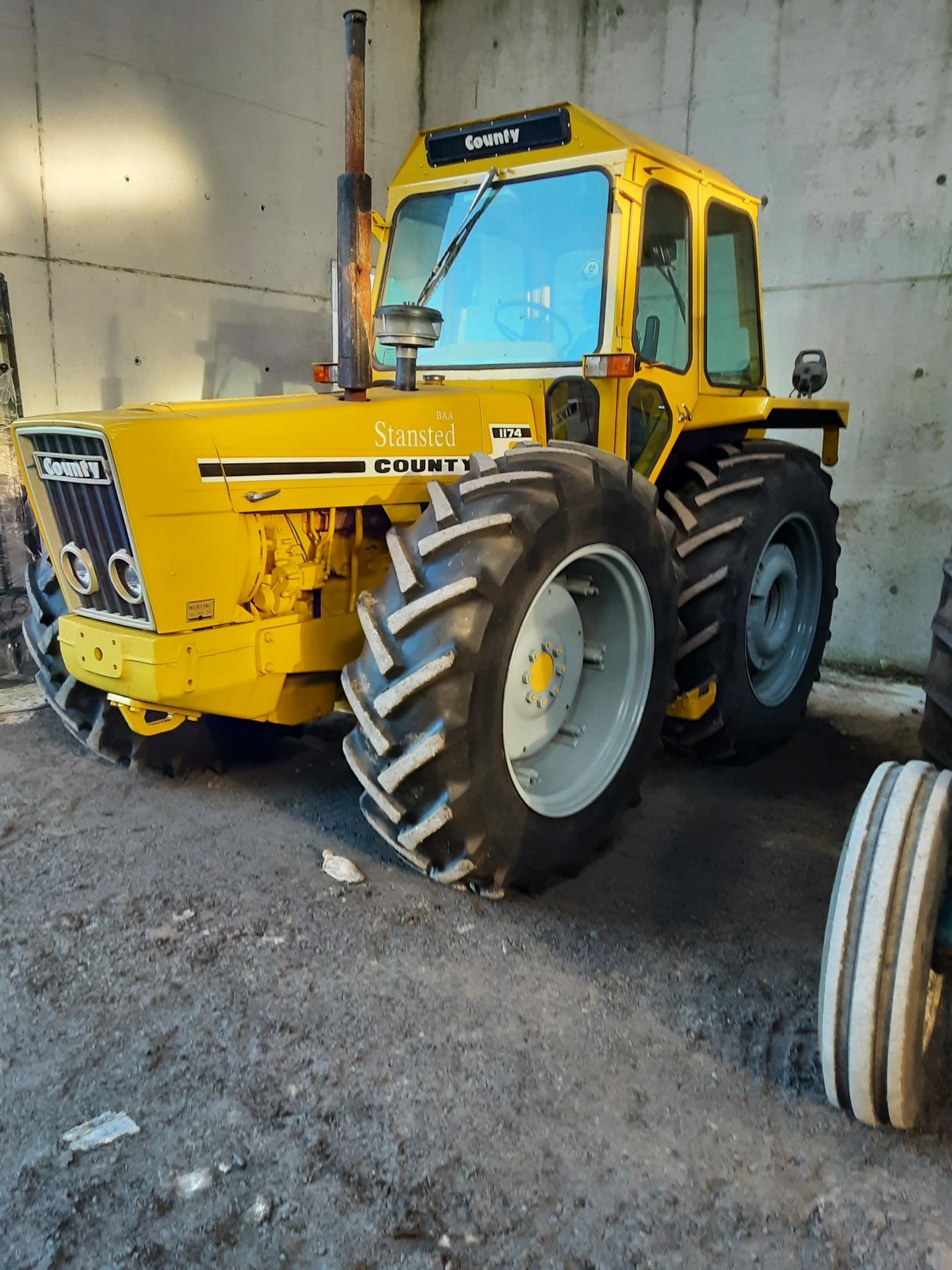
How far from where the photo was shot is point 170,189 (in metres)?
5.06

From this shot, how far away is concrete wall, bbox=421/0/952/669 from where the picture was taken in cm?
473

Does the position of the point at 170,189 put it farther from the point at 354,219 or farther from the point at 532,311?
the point at 354,219

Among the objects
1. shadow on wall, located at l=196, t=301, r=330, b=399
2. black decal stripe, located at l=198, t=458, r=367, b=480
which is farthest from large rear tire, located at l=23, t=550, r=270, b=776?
shadow on wall, located at l=196, t=301, r=330, b=399

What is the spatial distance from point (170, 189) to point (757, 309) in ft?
10.6

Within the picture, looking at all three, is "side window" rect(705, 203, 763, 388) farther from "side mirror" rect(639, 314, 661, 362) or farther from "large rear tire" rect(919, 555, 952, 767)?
"large rear tire" rect(919, 555, 952, 767)

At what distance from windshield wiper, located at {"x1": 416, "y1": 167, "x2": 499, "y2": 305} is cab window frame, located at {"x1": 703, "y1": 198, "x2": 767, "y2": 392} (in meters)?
0.85

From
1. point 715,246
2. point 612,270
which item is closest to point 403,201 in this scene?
point 612,270

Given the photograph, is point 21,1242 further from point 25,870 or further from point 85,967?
point 25,870

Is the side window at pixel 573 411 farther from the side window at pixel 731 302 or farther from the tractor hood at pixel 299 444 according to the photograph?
the side window at pixel 731 302

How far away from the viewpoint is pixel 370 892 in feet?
8.72

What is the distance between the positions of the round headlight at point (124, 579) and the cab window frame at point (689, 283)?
1.73m

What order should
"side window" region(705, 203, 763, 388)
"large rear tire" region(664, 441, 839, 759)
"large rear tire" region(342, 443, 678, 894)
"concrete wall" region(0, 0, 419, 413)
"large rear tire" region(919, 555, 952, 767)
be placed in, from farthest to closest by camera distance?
"concrete wall" region(0, 0, 419, 413) < "side window" region(705, 203, 763, 388) < "large rear tire" region(664, 441, 839, 759) < "large rear tire" region(919, 555, 952, 767) < "large rear tire" region(342, 443, 678, 894)

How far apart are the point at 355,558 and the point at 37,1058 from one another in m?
1.59

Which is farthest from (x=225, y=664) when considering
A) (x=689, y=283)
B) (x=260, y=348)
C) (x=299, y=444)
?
(x=260, y=348)
